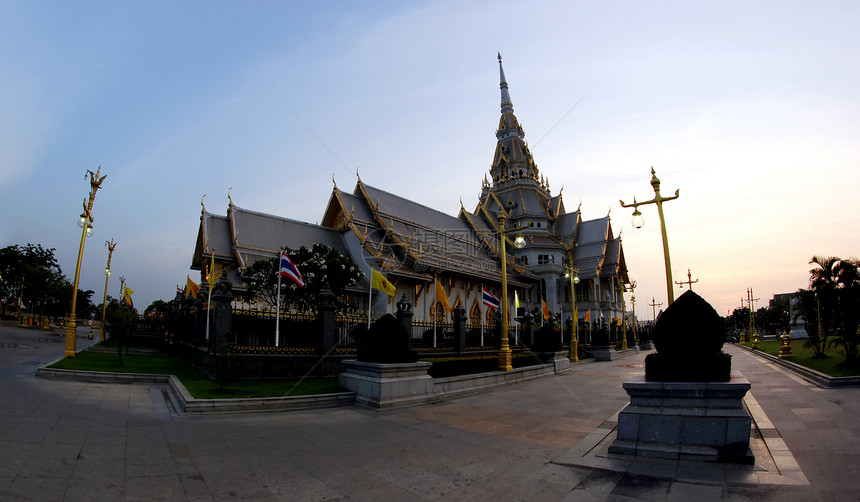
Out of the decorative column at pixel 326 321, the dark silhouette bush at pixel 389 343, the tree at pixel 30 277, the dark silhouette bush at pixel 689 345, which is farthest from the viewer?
the tree at pixel 30 277

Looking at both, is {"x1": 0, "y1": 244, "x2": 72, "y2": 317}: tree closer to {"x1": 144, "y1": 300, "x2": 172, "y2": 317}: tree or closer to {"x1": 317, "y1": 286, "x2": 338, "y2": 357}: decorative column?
{"x1": 144, "y1": 300, "x2": 172, "y2": 317}: tree

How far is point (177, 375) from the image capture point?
13773mm

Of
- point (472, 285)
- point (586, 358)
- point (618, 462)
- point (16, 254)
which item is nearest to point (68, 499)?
point (618, 462)

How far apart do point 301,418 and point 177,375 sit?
6931mm

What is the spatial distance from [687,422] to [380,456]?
175 inches

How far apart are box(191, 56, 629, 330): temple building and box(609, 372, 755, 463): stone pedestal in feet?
46.6

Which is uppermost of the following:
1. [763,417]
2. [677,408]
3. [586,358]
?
[677,408]

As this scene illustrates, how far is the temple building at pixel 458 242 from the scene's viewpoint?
31.4m


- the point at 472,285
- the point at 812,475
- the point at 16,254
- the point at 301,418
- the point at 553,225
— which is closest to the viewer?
the point at 812,475

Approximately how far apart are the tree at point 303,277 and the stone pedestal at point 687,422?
742 inches

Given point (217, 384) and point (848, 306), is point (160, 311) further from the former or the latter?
point (848, 306)

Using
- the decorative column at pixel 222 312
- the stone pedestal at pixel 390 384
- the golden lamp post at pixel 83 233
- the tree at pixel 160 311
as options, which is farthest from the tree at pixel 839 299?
the tree at pixel 160 311

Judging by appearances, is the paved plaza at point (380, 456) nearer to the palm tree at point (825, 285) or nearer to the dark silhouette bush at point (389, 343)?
the dark silhouette bush at point (389, 343)

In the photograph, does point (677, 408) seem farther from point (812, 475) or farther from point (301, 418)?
point (301, 418)
